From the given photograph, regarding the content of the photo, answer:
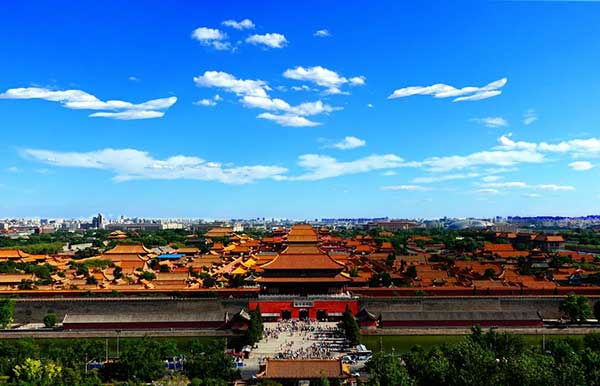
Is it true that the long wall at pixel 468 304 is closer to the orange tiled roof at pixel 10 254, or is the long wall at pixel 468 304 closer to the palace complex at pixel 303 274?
the palace complex at pixel 303 274

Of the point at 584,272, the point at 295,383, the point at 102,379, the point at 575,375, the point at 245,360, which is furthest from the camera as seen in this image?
the point at 584,272

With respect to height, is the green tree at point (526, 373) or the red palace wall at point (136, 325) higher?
the green tree at point (526, 373)

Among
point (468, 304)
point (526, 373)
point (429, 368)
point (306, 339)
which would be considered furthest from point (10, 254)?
point (526, 373)

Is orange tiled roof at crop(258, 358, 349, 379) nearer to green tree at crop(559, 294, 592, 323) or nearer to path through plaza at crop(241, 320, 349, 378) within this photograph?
path through plaza at crop(241, 320, 349, 378)

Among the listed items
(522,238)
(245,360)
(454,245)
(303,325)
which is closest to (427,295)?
(303,325)

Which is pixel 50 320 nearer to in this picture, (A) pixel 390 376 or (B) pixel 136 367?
(B) pixel 136 367

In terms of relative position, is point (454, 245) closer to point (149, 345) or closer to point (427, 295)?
point (427, 295)

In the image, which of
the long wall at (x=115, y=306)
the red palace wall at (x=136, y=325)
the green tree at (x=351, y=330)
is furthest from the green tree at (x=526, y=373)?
the long wall at (x=115, y=306)
